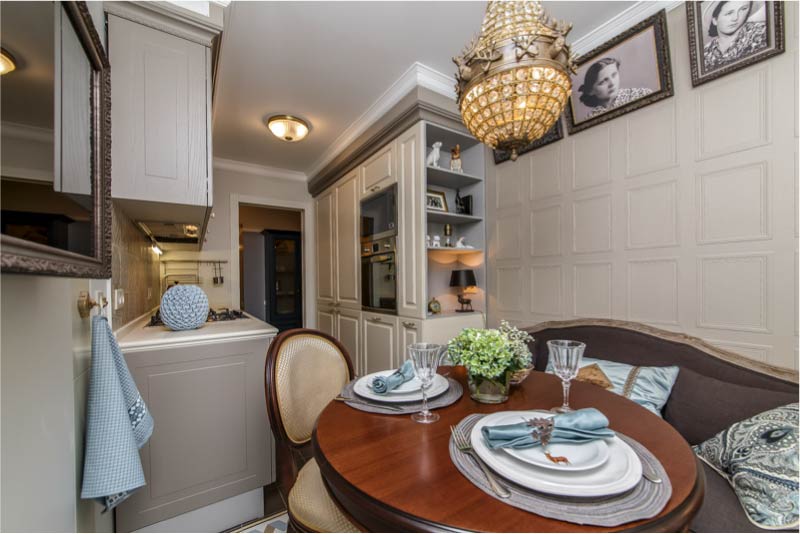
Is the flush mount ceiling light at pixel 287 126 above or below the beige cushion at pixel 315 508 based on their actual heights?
above

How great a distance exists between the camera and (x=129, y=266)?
1857mm

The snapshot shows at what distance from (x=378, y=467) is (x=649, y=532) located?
49 cm

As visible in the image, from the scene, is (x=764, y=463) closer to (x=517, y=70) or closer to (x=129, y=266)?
(x=517, y=70)

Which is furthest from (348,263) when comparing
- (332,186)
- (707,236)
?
(707,236)

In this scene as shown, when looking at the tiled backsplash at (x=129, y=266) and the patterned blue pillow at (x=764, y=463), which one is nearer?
the patterned blue pillow at (x=764, y=463)

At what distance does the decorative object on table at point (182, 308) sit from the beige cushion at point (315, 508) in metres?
1.05

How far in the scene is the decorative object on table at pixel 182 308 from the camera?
161 cm

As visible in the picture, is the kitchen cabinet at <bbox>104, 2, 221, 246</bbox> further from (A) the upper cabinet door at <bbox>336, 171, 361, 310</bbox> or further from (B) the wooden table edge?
(A) the upper cabinet door at <bbox>336, 171, 361, 310</bbox>

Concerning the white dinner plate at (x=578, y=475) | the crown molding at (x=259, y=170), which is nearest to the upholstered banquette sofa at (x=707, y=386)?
the white dinner plate at (x=578, y=475)

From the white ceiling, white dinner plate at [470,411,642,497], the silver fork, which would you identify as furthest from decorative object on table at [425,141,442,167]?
white dinner plate at [470,411,642,497]

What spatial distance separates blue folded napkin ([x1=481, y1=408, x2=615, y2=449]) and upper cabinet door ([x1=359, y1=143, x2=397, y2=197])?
223 centimetres

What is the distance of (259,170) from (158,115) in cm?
282

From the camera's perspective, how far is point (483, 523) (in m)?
0.52

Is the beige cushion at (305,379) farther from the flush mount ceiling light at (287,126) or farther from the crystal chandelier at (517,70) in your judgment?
the flush mount ceiling light at (287,126)
